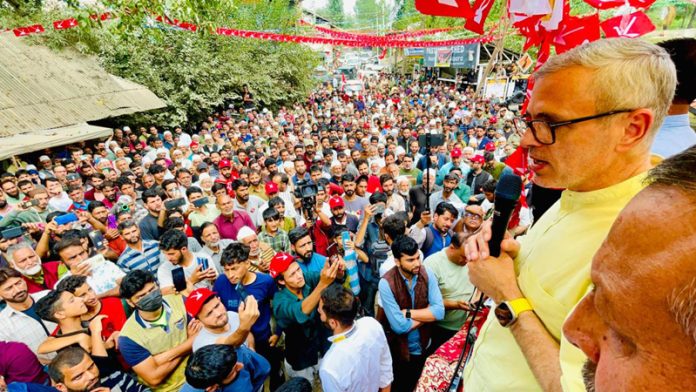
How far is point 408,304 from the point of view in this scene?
3043 millimetres

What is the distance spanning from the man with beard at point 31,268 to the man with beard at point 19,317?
2.55 ft

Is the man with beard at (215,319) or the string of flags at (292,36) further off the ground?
the string of flags at (292,36)

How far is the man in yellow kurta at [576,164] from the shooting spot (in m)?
1.07

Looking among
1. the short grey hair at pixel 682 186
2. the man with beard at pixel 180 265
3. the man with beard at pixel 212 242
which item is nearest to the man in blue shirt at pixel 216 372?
the man with beard at pixel 180 265

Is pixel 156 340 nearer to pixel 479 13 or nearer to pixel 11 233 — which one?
pixel 11 233

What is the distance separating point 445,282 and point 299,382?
1612 mm

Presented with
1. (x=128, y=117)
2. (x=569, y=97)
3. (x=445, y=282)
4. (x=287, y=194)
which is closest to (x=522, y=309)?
(x=569, y=97)

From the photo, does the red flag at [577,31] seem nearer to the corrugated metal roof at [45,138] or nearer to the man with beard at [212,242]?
the man with beard at [212,242]

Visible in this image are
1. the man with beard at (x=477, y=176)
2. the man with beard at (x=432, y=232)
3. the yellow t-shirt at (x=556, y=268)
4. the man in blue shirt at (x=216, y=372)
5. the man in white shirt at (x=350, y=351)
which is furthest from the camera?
the man with beard at (x=477, y=176)

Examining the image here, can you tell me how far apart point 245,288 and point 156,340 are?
86 centimetres

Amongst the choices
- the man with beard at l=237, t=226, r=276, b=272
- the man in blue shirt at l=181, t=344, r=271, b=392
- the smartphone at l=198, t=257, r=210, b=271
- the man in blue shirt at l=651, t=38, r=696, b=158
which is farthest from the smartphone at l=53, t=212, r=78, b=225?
the man in blue shirt at l=651, t=38, r=696, b=158

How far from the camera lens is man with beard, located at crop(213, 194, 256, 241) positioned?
192 inches

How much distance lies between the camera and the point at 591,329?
25.3 inches

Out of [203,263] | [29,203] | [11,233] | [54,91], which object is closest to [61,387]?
[203,263]
